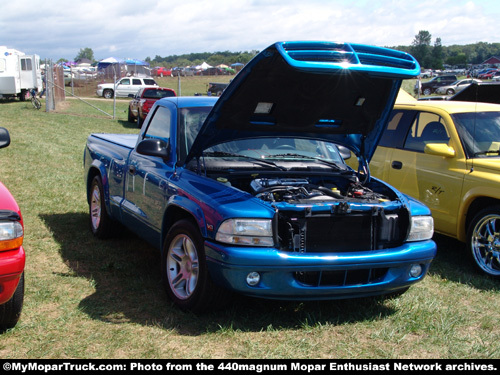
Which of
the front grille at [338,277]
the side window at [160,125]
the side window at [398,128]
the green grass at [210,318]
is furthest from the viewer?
the side window at [398,128]

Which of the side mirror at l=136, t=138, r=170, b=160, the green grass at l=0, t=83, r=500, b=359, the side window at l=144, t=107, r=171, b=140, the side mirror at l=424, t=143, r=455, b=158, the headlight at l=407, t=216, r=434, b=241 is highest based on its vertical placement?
the side window at l=144, t=107, r=171, b=140

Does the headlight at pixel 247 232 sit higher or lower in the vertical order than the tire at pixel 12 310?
higher

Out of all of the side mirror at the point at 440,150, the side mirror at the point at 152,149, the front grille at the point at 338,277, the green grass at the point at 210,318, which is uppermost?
the side mirror at the point at 152,149

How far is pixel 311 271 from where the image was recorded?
3.85 metres

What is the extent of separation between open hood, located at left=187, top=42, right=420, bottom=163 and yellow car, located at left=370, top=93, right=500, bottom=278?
1227mm

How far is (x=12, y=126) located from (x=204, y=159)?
1540 centimetres

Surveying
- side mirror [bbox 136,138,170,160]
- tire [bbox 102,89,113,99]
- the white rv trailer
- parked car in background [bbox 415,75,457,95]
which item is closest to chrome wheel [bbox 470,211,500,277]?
side mirror [bbox 136,138,170,160]

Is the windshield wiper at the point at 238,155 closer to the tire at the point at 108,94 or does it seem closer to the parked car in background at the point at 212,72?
the tire at the point at 108,94

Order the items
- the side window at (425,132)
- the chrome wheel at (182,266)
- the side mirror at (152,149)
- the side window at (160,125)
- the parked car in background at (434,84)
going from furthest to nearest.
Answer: the parked car in background at (434,84), the side window at (425,132), the side window at (160,125), the side mirror at (152,149), the chrome wheel at (182,266)

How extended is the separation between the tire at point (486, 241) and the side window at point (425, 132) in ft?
A: 3.67

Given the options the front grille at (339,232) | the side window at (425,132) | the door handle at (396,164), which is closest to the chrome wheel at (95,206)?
the front grille at (339,232)

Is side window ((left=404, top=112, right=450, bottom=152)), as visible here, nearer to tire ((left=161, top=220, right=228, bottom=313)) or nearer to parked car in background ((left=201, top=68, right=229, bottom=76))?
tire ((left=161, top=220, right=228, bottom=313))

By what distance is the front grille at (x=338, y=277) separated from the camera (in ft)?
12.8

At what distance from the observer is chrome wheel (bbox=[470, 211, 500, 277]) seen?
532cm
